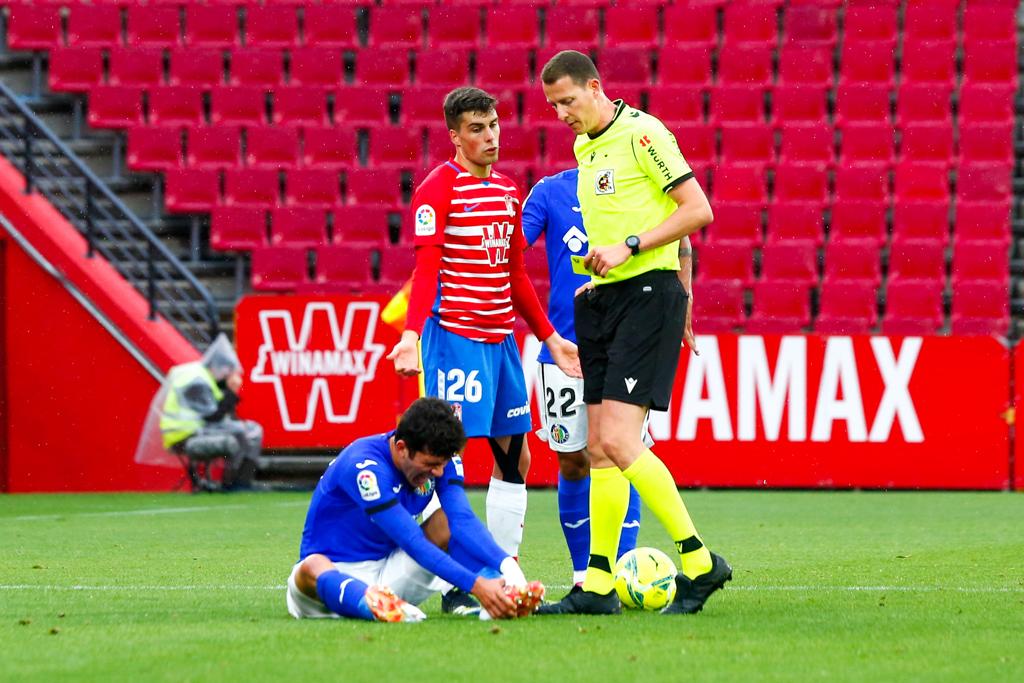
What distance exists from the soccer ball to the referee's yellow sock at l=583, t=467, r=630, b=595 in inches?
4.0

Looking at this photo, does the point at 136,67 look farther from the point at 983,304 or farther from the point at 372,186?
the point at 983,304

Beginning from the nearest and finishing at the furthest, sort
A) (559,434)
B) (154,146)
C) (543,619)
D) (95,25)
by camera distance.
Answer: (543,619) < (559,434) < (154,146) < (95,25)

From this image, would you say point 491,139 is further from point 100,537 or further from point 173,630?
point 100,537

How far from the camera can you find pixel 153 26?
1752 centimetres

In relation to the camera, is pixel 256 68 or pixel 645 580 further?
pixel 256 68

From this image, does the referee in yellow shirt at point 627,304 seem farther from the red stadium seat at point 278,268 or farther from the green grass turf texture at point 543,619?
the red stadium seat at point 278,268

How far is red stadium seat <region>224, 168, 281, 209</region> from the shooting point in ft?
54.2

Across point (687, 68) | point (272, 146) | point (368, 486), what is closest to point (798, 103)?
point (687, 68)

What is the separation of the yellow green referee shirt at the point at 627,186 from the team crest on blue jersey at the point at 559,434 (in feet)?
2.69

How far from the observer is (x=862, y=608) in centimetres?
618

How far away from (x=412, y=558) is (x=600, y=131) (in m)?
1.64

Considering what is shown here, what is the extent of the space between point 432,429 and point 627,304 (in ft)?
3.00

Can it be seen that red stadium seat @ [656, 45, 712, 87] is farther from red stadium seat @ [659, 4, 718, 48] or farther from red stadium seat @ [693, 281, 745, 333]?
red stadium seat @ [693, 281, 745, 333]

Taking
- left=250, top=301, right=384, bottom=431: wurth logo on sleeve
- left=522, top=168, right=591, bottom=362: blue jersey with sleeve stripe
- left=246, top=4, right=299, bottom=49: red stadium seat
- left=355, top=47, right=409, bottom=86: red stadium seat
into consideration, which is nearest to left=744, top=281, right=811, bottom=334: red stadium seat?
left=250, top=301, right=384, bottom=431: wurth logo on sleeve
